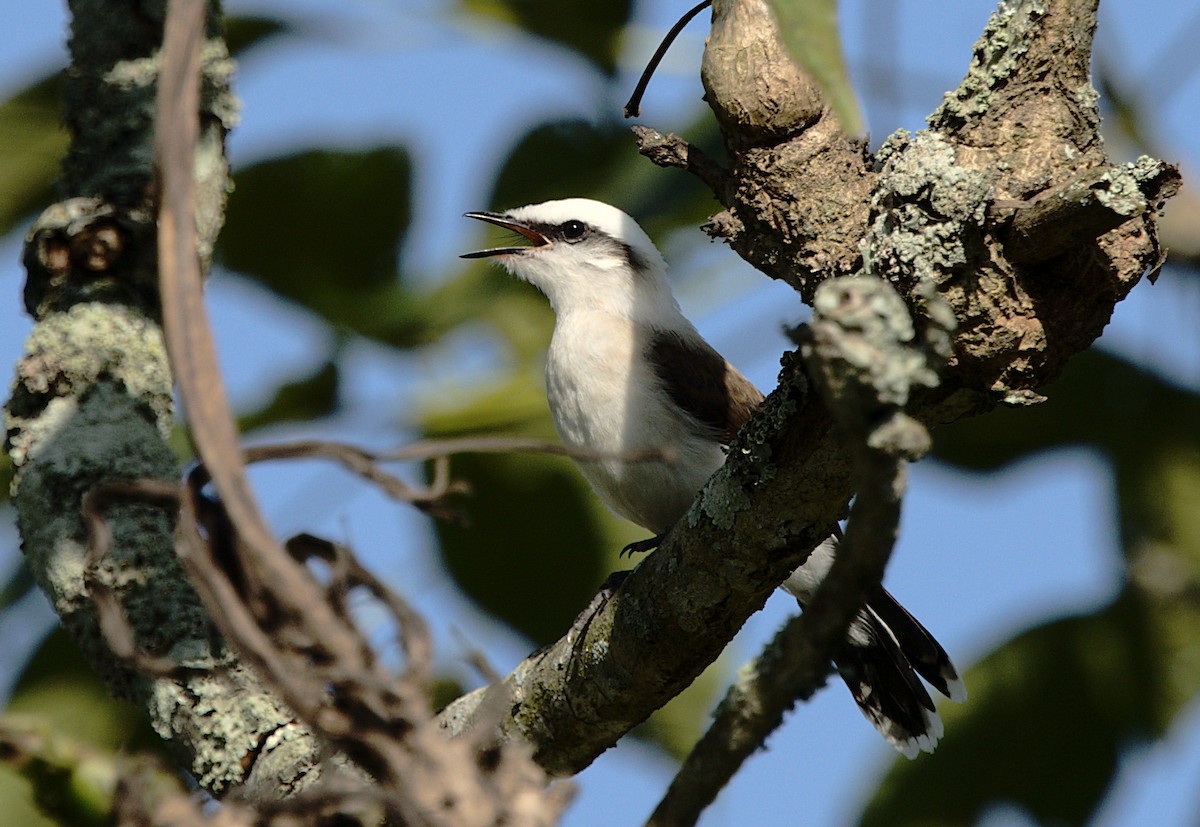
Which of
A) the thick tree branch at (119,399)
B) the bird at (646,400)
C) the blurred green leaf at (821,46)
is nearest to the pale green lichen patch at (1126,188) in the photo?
the blurred green leaf at (821,46)

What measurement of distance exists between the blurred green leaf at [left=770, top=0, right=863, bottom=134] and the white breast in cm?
333

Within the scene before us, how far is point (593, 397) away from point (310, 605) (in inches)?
133

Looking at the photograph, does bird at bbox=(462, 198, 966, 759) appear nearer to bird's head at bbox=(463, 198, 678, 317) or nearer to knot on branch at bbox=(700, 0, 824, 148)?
bird's head at bbox=(463, 198, 678, 317)

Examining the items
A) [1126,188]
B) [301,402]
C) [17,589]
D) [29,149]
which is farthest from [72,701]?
[1126,188]

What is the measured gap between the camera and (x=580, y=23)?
473 cm

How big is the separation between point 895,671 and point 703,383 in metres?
1.30

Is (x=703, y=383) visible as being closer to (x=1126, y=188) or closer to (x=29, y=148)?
(x=29, y=148)

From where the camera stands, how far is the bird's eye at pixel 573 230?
231 inches

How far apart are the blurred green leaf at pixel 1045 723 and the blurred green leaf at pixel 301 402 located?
2.34 m

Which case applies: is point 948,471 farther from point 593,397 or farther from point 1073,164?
point 1073,164

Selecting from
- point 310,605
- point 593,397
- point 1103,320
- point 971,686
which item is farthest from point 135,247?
point 971,686

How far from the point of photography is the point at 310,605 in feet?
5.32

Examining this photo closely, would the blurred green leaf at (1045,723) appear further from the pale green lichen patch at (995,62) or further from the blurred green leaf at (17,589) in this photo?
the blurred green leaf at (17,589)

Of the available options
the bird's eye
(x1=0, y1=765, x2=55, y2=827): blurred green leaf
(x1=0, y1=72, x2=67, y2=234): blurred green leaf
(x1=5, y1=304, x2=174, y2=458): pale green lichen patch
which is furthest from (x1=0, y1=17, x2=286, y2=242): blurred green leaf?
(x1=0, y1=765, x2=55, y2=827): blurred green leaf
